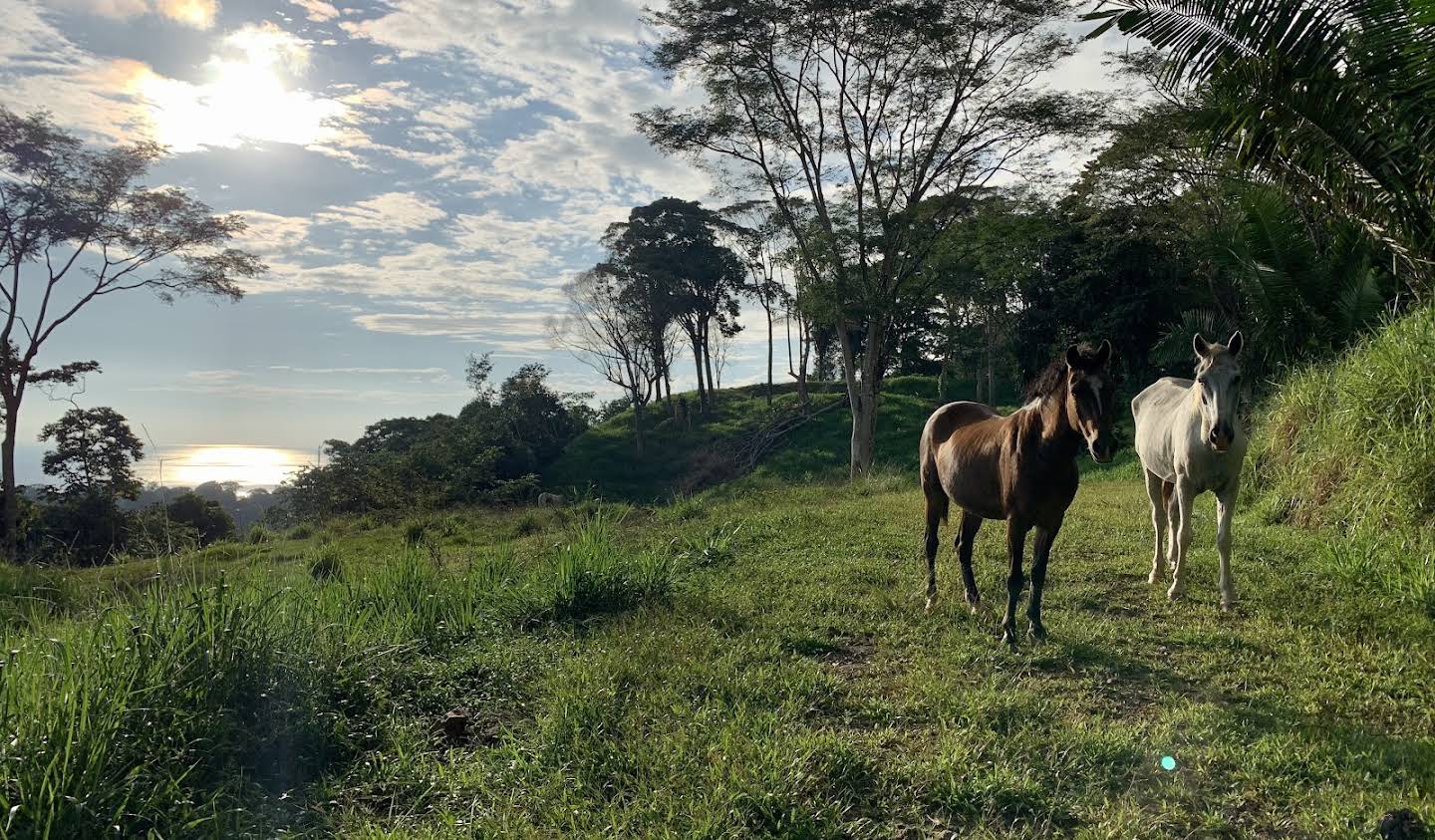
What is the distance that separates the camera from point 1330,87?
→ 20.9 ft

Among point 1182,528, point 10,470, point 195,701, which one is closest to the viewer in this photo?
point 195,701

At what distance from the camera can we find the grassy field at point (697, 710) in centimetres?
290

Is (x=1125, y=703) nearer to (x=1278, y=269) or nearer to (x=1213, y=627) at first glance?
(x=1213, y=627)

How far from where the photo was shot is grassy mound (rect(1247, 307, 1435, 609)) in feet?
17.8

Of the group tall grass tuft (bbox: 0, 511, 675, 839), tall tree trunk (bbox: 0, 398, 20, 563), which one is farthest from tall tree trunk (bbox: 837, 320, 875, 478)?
tall tree trunk (bbox: 0, 398, 20, 563)

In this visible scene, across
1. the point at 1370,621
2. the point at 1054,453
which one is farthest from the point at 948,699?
the point at 1370,621

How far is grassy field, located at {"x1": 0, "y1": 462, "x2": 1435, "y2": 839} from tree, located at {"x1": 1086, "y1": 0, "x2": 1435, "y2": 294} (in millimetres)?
3439

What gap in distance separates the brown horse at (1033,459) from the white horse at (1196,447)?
1182 millimetres

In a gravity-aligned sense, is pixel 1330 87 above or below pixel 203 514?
above

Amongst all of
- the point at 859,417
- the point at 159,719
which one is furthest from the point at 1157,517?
the point at 859,417

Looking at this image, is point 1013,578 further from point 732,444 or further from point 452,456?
point 732,444

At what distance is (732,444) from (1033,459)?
30376 millimetres

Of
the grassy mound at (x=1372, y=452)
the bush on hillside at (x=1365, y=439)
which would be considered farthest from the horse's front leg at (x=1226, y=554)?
the bush on hillside at (x=1365, y=439)

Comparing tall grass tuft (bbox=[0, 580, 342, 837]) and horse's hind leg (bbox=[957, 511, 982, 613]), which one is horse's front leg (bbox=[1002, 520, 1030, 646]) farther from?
tall grass tuft (bbox=[0, 580, 342, 837])
